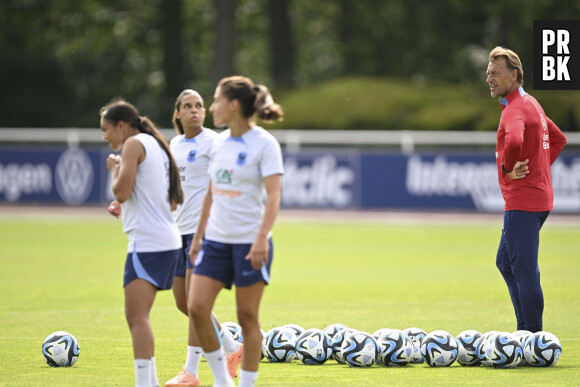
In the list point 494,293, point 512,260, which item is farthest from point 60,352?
point 494,293

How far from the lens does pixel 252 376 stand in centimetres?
739

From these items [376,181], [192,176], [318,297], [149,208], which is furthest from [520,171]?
[376,181]

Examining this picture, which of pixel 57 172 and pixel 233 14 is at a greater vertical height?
pixel 233 14

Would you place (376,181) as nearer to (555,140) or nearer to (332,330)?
(555,140)

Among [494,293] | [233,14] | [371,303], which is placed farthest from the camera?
[233,14]

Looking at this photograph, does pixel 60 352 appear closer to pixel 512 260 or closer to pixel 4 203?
pixel 512 260

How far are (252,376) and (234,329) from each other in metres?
2.15

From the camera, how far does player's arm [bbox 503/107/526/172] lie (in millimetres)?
8961

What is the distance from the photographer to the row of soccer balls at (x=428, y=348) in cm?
895

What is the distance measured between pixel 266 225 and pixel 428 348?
102 inches

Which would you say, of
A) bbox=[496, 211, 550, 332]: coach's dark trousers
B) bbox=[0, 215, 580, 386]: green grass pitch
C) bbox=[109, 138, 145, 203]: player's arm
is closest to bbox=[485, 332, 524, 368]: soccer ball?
bbox=[0, 215, 580, 386]: green grass pitch

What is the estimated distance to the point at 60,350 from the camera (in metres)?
9.09

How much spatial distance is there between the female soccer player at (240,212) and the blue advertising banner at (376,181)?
22.6m

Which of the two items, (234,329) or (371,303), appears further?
(371,303)
